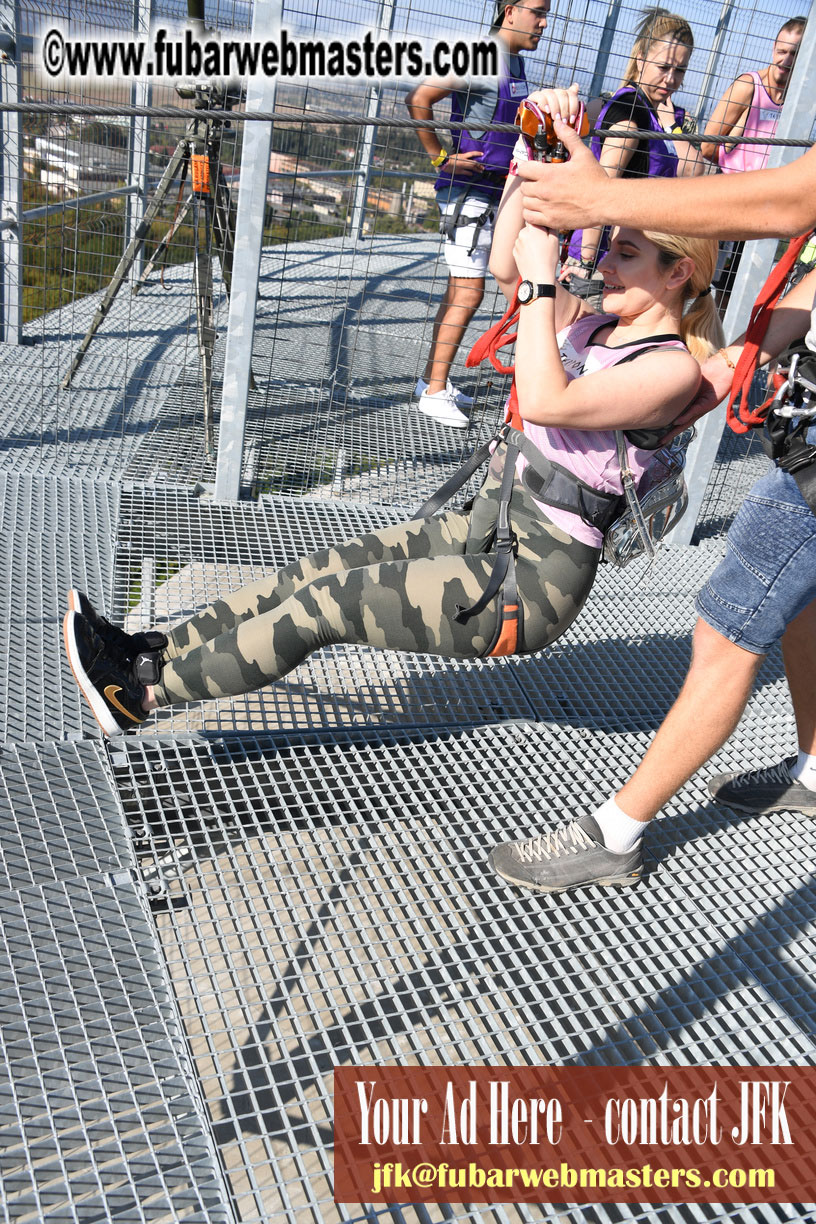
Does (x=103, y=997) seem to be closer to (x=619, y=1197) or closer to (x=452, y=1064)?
(x=452, y=1064)

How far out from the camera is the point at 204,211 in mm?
3189

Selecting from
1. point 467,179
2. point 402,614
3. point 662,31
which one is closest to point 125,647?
point 402,614

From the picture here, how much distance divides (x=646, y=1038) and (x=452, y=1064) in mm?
366

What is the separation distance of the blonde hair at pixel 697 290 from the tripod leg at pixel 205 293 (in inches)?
69.2

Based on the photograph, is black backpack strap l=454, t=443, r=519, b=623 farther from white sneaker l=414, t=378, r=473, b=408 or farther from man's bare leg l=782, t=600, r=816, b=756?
white sneaker l=414, t=378, r=473, b=408

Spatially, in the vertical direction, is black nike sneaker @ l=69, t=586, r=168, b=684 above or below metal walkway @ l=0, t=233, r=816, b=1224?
above

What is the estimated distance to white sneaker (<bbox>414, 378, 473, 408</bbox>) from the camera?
14.3 feet

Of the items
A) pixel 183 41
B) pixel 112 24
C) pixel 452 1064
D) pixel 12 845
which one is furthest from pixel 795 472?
pixel 112 24

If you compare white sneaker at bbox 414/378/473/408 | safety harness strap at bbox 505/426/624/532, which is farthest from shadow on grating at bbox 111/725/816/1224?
white sneaker at bbox 414/378/473/408

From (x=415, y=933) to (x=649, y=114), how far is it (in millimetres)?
2969

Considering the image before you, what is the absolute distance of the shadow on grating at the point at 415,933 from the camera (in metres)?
1.52

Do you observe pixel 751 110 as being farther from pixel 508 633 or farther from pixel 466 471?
pixel 508 633

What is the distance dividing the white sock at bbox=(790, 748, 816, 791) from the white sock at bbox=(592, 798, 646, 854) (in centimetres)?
59

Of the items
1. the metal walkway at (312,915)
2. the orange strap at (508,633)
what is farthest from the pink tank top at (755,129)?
the orange strap at (508,633)
